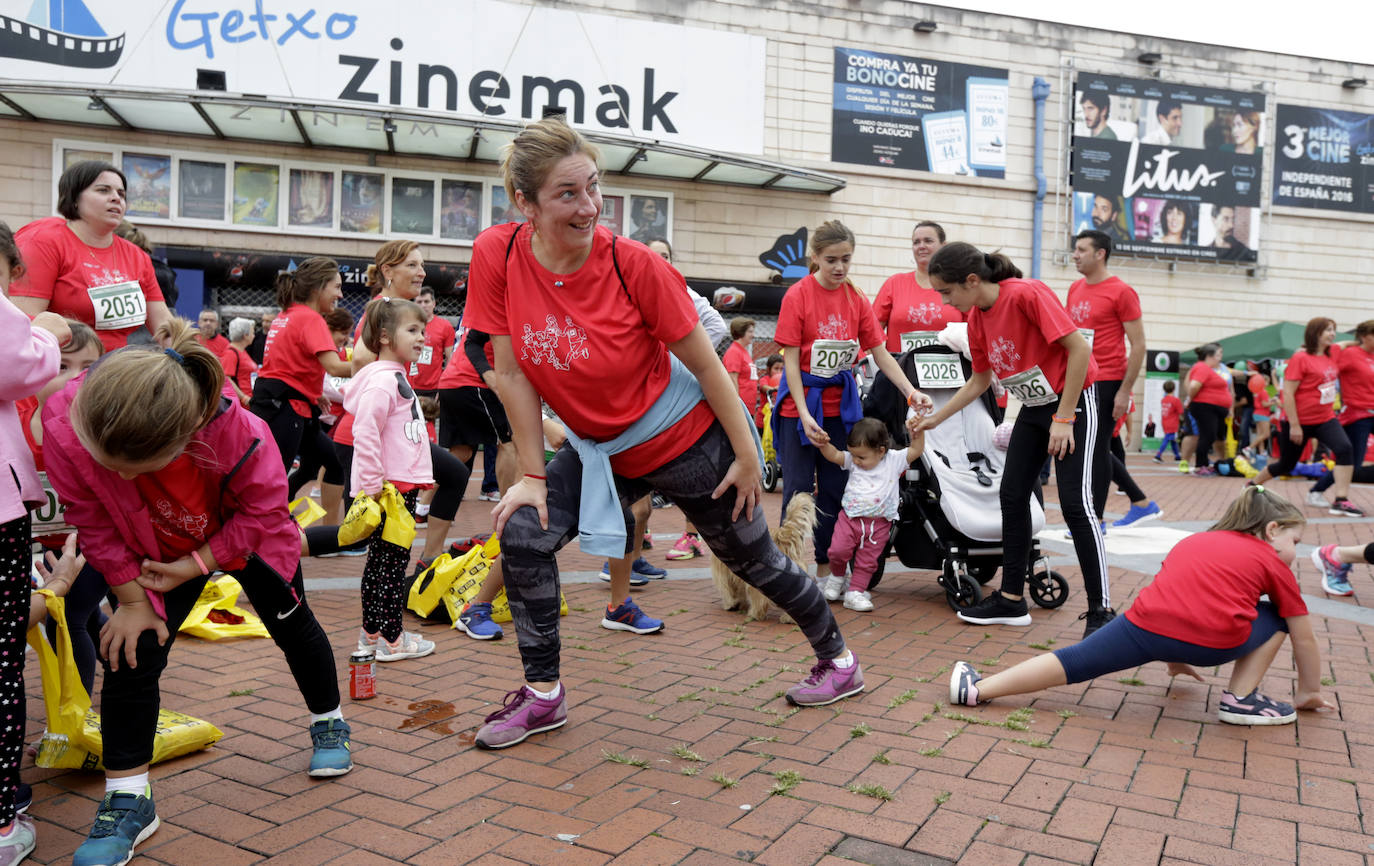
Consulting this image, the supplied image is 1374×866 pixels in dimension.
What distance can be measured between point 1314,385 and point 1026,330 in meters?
6.32

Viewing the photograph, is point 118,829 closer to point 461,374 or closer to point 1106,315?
point 461,374

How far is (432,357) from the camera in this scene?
8.17m

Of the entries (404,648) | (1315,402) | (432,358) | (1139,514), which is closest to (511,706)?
(404,648)

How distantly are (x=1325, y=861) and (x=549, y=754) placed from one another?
2182 millimetres

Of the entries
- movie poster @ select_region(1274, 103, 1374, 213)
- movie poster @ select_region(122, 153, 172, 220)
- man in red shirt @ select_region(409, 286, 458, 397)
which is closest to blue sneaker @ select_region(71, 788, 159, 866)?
man in red shirt @ select_region(409, 286, 458, 397)

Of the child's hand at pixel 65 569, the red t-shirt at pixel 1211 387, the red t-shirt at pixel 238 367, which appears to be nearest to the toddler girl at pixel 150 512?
the child's hand at pixel 65 569

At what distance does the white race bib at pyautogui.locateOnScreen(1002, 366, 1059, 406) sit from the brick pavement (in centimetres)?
120

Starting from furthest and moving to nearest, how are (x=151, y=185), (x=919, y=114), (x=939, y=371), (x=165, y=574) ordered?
(x=919, y=114) < (x=151, y=185) < (x=939, y=371) < (x=165, y=574)

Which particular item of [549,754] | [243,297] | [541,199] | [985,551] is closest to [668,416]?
[541,199]

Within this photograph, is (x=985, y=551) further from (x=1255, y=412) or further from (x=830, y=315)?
(x=1255, y=412)

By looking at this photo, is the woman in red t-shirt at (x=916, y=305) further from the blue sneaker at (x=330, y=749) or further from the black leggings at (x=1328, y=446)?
the black leggings at (x=1328, y=446)

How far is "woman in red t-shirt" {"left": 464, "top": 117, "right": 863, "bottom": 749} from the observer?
3.00m

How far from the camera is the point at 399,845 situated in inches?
98.4

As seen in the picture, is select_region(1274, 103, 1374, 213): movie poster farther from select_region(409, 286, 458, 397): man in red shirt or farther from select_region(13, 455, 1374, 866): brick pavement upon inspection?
select_region(13, 455, 1374, 866): brick pavement
